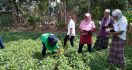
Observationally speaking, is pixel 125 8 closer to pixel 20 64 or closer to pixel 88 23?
pixel 88 23

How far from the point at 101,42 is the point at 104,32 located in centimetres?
43

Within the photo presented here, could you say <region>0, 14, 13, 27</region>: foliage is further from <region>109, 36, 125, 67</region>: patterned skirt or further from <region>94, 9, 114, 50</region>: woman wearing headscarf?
<region>109, 36, 125, 67</region>: patterned skirt

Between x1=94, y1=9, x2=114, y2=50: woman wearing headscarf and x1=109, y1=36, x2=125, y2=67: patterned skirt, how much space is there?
1521 millimetres

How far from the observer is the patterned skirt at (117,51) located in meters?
8.38

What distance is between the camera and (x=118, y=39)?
8367mm

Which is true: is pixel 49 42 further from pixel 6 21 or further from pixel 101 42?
pixel 6 21

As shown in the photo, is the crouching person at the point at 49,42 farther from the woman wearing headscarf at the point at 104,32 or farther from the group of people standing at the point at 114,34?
the woman wearing headscarf at the point at 104,32

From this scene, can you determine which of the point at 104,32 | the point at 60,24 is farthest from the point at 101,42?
the point at 60,24

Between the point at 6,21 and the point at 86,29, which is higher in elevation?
the point at 86,29

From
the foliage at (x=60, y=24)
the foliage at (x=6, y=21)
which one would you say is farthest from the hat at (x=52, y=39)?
the foliage at (x=6, y=21)

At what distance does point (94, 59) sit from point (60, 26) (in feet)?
36.0

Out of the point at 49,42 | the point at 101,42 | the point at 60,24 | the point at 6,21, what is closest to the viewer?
the point at 49,42

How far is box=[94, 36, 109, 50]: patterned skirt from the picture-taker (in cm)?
1043

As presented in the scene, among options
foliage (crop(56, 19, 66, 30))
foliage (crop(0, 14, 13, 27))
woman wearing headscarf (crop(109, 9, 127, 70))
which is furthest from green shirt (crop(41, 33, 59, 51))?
foliage (crop(0, 14, 13, 27))
